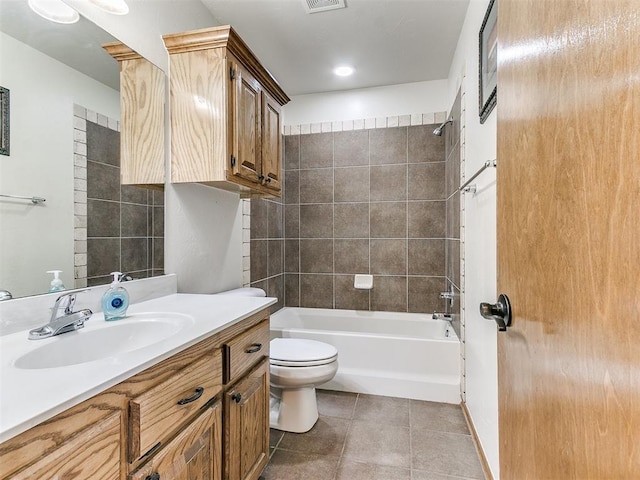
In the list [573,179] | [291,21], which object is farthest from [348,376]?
[291,21]

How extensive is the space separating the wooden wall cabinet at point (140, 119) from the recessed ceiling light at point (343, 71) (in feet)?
5.26

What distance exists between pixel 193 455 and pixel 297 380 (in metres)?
0.93

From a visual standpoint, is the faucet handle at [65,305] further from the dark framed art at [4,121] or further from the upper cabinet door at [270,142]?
the upper cabinet door at [270,142]

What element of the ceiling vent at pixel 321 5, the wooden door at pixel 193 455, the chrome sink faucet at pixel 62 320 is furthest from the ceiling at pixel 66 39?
the wooden door at pixel 193 455

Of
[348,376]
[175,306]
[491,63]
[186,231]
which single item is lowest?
[348,376]

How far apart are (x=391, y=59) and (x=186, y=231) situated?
210cm

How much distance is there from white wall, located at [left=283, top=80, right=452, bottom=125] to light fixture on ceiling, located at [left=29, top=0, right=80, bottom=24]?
2.27 metres

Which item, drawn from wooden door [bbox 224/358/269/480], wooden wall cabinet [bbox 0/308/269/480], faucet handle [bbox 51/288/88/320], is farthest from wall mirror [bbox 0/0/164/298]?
wooden door [bbox 224/358/269/480]

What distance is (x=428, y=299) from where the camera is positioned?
3078 millimetres

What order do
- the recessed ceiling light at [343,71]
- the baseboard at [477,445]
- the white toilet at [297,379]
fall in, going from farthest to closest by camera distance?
the recessed ceiling light at [343,71], the white toilet at [297,379], the baseboard at [477,445]

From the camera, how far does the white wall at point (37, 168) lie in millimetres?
1005

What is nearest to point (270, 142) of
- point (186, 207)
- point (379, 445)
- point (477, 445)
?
point (186, 207)

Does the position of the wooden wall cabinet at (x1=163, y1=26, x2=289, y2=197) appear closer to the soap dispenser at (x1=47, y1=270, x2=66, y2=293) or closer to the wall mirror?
the wall mirror

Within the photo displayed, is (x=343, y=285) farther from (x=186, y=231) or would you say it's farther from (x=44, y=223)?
(x=44, y=223)
